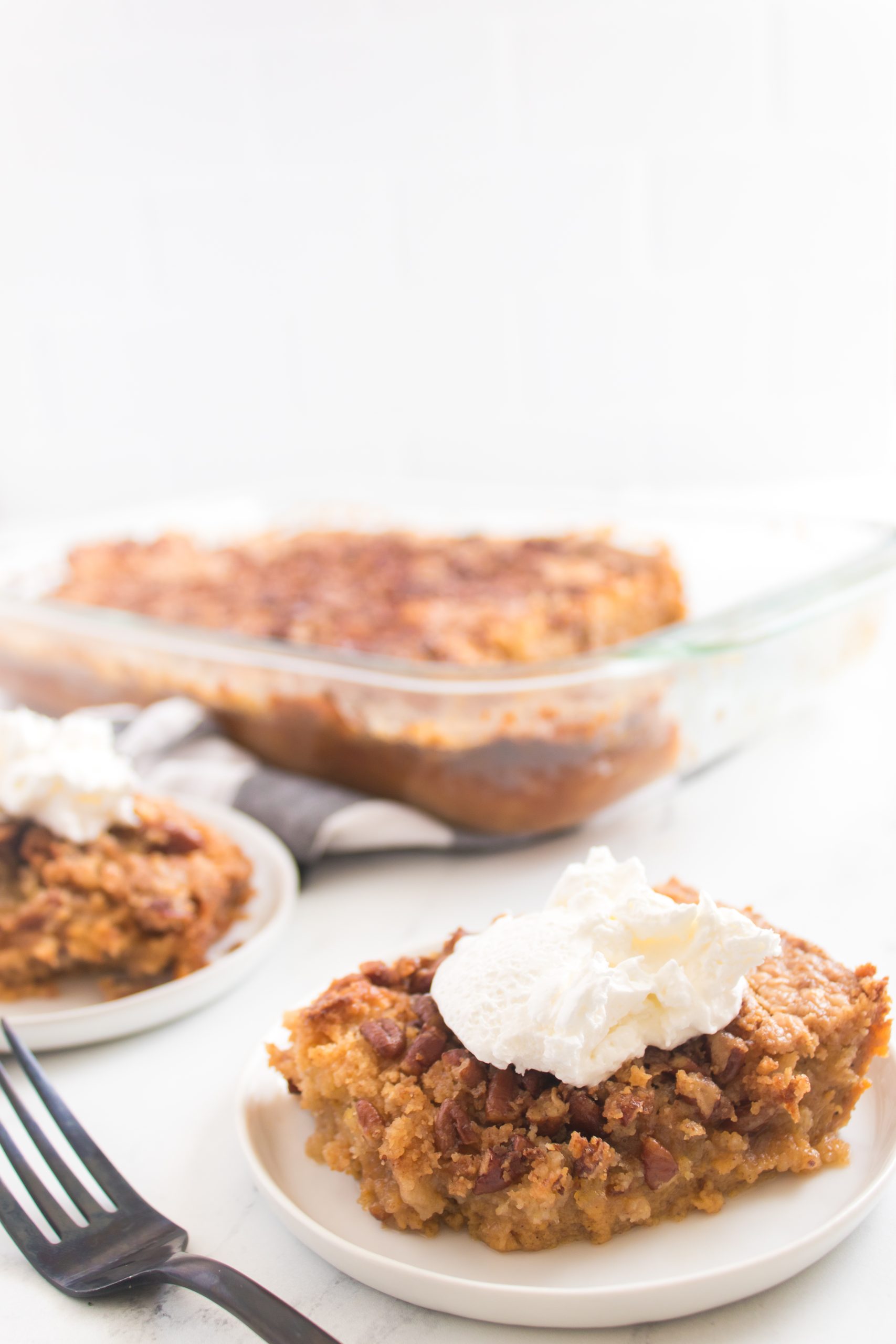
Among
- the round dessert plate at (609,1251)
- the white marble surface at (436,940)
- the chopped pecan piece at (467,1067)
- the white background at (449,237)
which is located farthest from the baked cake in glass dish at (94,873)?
the white background at (449,237)

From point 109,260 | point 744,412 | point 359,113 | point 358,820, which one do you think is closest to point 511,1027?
point 358,820

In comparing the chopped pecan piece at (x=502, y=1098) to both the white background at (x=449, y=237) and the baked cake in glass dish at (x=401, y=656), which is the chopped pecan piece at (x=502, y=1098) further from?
the white background at (x=449, y=237)

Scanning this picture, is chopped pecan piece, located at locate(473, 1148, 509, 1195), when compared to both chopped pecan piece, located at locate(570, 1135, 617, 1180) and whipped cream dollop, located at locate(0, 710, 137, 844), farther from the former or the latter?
whipped cream dollop, located at locate(0, 710, 137, 844)

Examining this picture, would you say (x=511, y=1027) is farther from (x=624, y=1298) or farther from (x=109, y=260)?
(x=109, y=260)

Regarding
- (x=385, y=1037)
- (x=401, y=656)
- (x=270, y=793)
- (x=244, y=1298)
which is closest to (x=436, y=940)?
(x=385, y=1037)

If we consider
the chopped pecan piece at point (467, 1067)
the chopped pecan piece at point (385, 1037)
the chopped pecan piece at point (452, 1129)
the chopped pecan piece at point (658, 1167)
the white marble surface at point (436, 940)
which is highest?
the chopped pecan piece at point (467, 1067)

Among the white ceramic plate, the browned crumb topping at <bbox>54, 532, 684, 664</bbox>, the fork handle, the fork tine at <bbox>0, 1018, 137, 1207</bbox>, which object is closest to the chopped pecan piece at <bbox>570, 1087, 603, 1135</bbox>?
the fork handle

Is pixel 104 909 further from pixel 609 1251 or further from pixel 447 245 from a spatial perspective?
pixel 447 245
